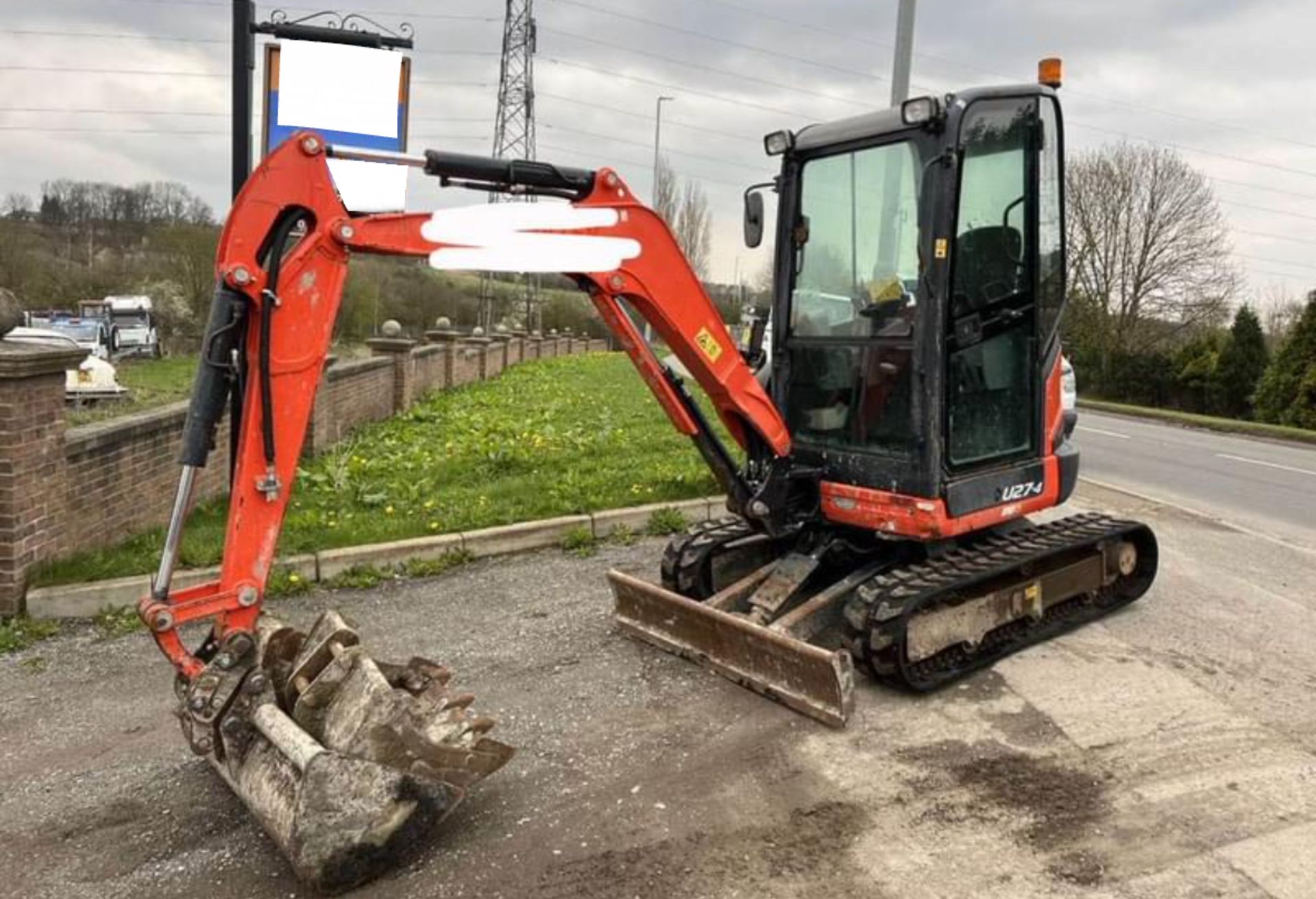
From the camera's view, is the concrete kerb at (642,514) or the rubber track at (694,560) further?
the concrete kerb at (642,514)

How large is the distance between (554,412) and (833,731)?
37.2 feet

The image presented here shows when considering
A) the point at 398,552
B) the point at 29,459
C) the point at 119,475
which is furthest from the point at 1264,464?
the point at 29,459

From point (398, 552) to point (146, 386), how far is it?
1369 centimetres

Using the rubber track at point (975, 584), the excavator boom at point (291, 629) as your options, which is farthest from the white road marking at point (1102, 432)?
the excavator boom at point (291, 629)

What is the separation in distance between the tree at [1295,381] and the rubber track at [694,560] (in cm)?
2472

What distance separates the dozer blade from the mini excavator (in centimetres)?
1

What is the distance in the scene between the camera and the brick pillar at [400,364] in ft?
48.5

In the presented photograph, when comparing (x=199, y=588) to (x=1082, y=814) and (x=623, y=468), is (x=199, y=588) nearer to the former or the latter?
(x=1082, y=814)

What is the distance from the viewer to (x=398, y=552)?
6859 mm

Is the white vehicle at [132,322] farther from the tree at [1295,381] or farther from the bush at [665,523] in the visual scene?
the tree at [1295,381]

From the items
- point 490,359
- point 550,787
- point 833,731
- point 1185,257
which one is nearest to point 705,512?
point 833,731

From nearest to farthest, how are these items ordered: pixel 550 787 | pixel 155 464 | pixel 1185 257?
1. pixel 550 787
2. pixel 155 464
3. pixel 1185 257

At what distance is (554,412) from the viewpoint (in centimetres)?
1527

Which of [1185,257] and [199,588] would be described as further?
[1185,257]
